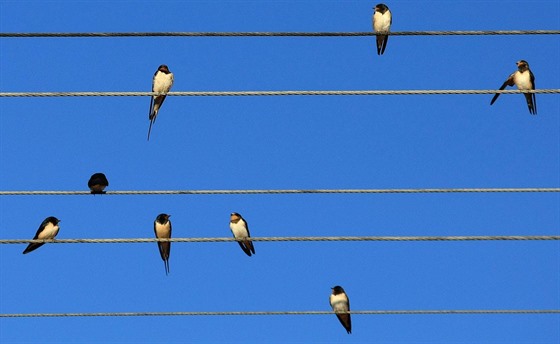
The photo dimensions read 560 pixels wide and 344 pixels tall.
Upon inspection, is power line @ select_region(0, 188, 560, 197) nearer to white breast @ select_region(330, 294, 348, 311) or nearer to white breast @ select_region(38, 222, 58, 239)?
white breast @ select_region(38, 222, 58, 239)

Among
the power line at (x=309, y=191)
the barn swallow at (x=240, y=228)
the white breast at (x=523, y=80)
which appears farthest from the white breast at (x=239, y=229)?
the power line at (x=309, y=191)

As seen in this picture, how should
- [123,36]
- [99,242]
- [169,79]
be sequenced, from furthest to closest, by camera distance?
[169,79], [99,242], [123,36]

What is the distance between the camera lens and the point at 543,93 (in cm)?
1031

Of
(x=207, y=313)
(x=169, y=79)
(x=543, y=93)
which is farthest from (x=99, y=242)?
(x=169, y=79)

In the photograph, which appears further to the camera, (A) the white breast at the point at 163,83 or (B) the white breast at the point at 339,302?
(B) the white breast at the point at 339,302

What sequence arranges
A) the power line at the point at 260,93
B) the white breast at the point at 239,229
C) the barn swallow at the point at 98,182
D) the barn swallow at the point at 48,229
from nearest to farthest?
the power line at the point at 260,93 < the barn swallow at the point at 98,182 < the barn swallow at the point at 48,229 < the white breast at the point at 239,229

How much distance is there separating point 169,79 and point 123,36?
604 centimetres

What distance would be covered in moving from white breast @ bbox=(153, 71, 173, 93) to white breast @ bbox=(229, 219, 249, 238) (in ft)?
5.88

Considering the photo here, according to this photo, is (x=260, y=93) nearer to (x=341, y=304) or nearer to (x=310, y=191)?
(x=310, y=191)

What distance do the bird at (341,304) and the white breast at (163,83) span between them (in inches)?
125

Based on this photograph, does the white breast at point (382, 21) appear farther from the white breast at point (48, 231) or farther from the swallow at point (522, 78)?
the white breast at point (48, 231)

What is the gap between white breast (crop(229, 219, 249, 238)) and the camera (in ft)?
53.6

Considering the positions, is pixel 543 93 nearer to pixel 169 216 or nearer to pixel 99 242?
pixel 99 242

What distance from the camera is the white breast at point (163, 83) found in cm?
1573
